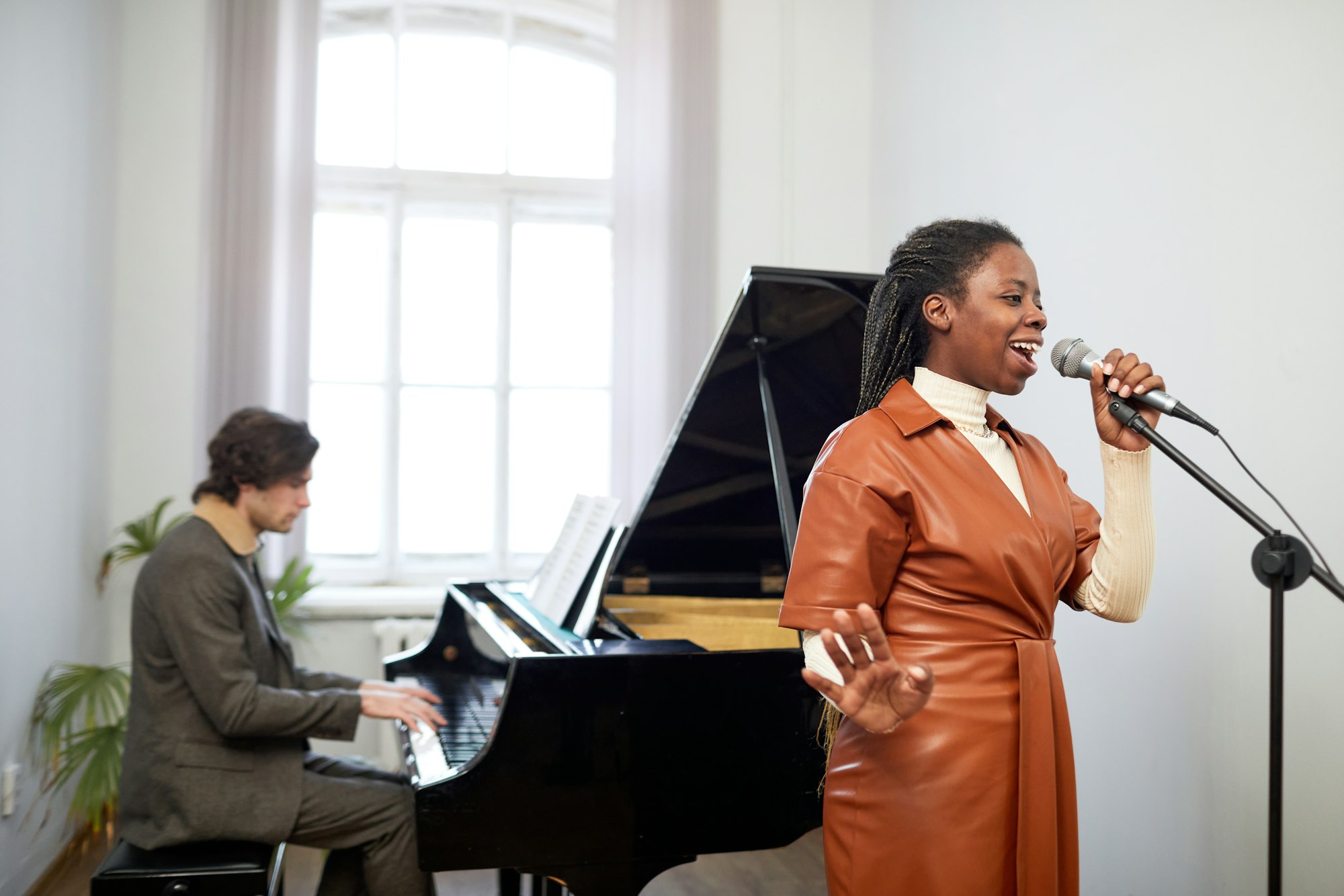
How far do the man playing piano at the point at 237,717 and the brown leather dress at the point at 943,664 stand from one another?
1362 millimetres

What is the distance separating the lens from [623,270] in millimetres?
4469

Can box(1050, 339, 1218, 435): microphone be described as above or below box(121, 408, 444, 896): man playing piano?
above

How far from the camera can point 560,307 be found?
4.74 metres

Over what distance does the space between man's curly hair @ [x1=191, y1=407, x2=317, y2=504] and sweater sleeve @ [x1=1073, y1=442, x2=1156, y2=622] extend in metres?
1.82

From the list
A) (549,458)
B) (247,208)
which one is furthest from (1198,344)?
(247,208)

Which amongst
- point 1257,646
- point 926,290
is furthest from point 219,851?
point 1257,646

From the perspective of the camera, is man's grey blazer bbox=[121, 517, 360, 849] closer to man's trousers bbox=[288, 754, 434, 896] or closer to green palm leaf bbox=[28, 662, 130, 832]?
man's trousers bbox=[288, 754, 434, 896]

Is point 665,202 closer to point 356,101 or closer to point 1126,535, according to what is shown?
point 356,101

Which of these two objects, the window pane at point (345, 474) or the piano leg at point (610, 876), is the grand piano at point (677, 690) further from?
the window pane at point (345, 474)

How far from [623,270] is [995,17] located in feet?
5.72

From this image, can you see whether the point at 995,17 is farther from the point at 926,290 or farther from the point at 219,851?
the point at 219,851

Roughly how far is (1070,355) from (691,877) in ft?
8.51

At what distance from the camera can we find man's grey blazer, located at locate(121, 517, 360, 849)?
7.44 feet

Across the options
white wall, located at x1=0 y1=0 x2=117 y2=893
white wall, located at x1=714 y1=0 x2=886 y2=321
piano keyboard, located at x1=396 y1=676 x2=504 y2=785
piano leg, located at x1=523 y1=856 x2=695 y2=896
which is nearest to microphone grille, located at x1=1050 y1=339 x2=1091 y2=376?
piano leg, located at x1=523 y1=856 x2=695 y2=896
